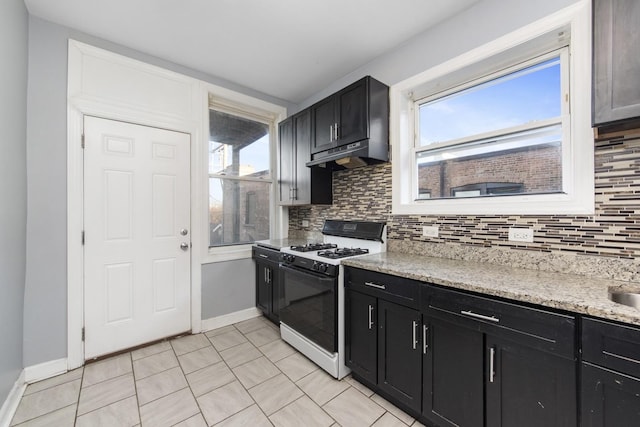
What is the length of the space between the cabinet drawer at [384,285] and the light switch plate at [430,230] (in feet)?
2.20

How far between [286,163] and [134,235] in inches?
66.4

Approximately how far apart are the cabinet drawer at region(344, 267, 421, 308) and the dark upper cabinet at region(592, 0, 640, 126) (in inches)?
47.1

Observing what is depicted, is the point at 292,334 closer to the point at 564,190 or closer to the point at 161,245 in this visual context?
the point at 161,245

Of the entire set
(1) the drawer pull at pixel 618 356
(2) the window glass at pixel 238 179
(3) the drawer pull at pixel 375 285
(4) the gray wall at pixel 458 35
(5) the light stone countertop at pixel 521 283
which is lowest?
(1) the drawer pull at pixel 618 356

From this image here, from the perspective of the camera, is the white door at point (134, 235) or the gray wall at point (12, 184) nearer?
the gray wall at point (12, 184)

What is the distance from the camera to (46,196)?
78.7 inches

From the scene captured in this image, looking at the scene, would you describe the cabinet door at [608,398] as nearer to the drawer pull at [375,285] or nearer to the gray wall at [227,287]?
the drawer pull at [375,285]

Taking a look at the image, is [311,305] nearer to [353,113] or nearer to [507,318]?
[507,318]

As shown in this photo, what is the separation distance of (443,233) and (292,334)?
62.1 inches

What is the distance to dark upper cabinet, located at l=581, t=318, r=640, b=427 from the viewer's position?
2.97 ft

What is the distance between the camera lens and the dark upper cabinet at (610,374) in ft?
2.97

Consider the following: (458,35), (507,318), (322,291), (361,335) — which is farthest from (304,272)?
(458,35)

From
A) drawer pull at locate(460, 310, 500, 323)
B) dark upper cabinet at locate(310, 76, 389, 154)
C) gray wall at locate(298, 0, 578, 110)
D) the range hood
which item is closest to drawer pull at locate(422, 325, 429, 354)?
drawer pull at locate(460, 310, 500, 323)

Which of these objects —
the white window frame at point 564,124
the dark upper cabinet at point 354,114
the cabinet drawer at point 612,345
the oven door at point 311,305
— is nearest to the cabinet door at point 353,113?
the dark upper cabinet at point 354,114
